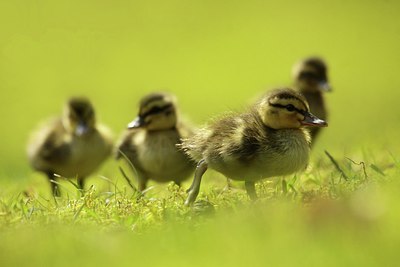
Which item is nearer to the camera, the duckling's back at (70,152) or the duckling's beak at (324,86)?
the duckling's back at (70,152)

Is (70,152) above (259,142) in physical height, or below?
Result: below

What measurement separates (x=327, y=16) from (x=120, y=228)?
15586 mm

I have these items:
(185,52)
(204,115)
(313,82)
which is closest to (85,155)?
(313,82)

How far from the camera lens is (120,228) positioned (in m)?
4.44

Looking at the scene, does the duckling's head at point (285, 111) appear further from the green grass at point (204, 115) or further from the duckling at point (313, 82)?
the duckling at point (313, 82)

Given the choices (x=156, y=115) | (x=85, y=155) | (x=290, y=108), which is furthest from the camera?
(x=85, y=155)

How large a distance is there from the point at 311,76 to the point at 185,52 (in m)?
11.0

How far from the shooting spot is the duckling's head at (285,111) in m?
5.04

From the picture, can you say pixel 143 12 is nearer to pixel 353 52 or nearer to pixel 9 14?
pixel 9 14

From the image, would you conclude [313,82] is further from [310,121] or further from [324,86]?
[310,121]

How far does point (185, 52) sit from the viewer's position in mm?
18859

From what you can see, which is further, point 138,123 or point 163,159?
point 138,123

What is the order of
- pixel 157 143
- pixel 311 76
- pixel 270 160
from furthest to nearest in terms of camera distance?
pixel 311 76, pixel 157 143, pixel 270 160

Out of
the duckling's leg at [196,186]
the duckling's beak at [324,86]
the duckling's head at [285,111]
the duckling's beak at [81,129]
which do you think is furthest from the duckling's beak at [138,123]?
the duckling's beak at [324,86]
